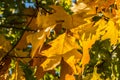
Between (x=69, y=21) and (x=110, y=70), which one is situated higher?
(x=69, y=21)

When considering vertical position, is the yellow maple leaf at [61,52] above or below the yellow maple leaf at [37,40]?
below

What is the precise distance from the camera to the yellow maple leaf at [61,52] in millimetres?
1025

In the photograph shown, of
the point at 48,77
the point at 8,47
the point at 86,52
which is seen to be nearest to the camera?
the point at 86,52

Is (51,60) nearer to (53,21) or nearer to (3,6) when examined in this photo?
(53,21)

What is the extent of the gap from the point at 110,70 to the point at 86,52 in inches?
76.1

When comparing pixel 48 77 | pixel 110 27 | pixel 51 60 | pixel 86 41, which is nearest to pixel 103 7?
pixel 110 27

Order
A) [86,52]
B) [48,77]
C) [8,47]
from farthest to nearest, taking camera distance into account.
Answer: [48,77] → [8,47] → [86,52]

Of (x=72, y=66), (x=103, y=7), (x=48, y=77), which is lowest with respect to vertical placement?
(x=48, y=77)

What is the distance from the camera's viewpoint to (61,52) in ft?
3.43

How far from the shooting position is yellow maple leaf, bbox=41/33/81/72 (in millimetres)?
1025

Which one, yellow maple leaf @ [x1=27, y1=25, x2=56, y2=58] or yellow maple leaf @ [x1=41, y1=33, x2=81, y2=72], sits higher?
yellow maple leaf @ [x1=27, y1=25, x2=56, y2=58]

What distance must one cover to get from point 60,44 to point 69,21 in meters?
0.08

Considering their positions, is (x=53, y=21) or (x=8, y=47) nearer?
(x=53, y=21)

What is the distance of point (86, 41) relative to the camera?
3.50 feet
